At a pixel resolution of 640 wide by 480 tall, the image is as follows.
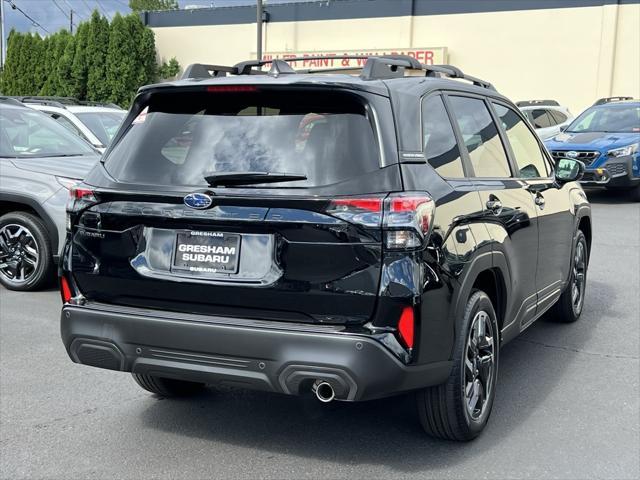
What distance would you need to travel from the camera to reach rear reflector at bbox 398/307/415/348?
11.3 feet

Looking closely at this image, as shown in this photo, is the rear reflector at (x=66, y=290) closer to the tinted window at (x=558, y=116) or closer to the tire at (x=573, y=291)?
the tire at (x=573, y=291)

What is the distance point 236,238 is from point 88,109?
9.16 meters

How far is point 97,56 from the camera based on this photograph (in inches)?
1497

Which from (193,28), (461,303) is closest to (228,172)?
(461,303)

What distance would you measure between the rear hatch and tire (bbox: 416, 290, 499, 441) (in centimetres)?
72

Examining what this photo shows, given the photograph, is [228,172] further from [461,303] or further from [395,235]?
[461,303]

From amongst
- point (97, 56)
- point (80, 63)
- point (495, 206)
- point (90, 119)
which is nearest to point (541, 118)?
point (90, 119)

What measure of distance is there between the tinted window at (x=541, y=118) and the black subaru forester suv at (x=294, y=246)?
17.0m

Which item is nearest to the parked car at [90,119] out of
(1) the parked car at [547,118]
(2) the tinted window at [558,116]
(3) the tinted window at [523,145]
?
(3) the tinted window at [523,145]

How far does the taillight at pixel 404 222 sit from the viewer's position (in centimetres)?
341

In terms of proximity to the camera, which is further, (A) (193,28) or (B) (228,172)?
(A) (193,28)

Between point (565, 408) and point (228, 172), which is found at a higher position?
point (228, 172)

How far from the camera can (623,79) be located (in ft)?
97.7

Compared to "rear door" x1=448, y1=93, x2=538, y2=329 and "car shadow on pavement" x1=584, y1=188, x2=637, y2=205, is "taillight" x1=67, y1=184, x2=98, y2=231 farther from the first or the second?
"car shadow on pavement" x1=584, y1=188, x2=637, y2=205
